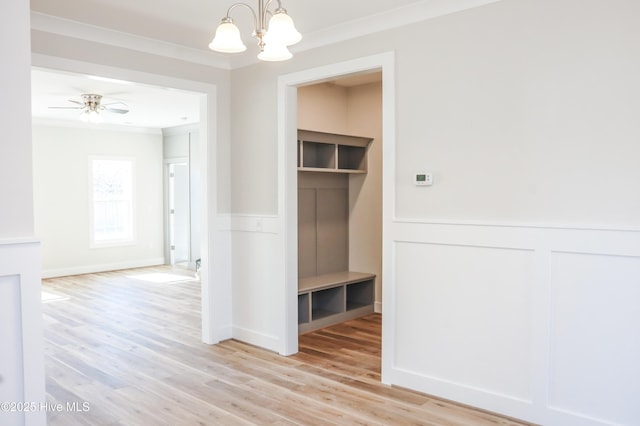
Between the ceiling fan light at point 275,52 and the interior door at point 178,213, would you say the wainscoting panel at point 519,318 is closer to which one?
the ceiling fan light at point 275,52

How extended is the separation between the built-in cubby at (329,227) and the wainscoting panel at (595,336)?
2.60 m

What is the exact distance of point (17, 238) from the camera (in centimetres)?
201

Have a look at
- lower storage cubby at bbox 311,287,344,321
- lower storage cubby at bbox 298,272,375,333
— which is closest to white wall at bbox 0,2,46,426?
lower storage cubby at bbox 298,272,375,333

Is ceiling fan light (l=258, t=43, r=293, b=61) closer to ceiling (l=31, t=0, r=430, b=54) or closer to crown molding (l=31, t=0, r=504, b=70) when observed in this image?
ceiling (l=31, t=0, r=430, b=54)

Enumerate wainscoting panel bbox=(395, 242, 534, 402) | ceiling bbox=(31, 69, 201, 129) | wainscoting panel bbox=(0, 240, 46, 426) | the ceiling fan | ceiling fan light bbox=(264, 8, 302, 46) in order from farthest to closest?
the ceiling fan < ceiling bbox=(31, 69, 201, 129) < wainscoting panel bbox=(395, 242, 534, 402) < ceiling fan light bbox=(264, 8, 302, 46) < wainscoting panel bbox=(0, 240, 46, 426)

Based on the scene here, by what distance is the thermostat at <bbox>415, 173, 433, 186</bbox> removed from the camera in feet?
10.7

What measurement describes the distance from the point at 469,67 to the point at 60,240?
7.64 metres

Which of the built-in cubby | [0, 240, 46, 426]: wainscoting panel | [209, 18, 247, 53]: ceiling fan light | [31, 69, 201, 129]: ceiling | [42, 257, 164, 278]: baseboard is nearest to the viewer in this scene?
[0, 240, 46, 426]: wainscoting panel

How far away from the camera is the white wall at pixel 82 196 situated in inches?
322

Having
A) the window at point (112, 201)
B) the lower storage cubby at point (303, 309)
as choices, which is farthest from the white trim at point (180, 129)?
the lower storage cubby at point (303, 309)

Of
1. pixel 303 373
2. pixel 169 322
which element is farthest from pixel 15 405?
pixel 169 322

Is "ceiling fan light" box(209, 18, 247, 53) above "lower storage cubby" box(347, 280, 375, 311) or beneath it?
above

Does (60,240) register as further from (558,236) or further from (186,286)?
(558,236)

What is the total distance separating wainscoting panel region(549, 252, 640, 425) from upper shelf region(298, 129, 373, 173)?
2.87 metres
